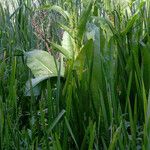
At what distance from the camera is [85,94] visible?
1.08m

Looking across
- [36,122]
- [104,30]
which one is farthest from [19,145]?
[104,30]

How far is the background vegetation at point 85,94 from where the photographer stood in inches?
34.8

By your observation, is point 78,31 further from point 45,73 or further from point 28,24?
point 28,24

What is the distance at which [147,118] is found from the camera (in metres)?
0.79

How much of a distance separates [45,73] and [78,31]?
0.64 ft

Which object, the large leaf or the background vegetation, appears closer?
the background vegetation

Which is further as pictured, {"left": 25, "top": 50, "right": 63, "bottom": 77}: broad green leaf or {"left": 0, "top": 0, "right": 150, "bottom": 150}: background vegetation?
{"left": 25, "top": 50, "right": 63, "bottom": 77}: broad green leaf

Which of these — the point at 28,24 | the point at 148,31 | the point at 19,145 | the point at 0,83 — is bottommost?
the point at 19,145

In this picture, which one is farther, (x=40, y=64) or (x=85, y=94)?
(x=40, y=64)

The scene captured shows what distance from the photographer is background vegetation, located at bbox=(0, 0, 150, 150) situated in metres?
0.88

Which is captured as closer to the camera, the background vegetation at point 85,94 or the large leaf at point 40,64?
the background vegetation at point 85,94

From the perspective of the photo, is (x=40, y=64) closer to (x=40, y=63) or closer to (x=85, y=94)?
(x=40, y=63)

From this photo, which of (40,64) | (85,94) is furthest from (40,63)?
(85,94)

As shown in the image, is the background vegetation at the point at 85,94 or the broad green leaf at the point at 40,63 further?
the broad green leaf at the point at 40,63
